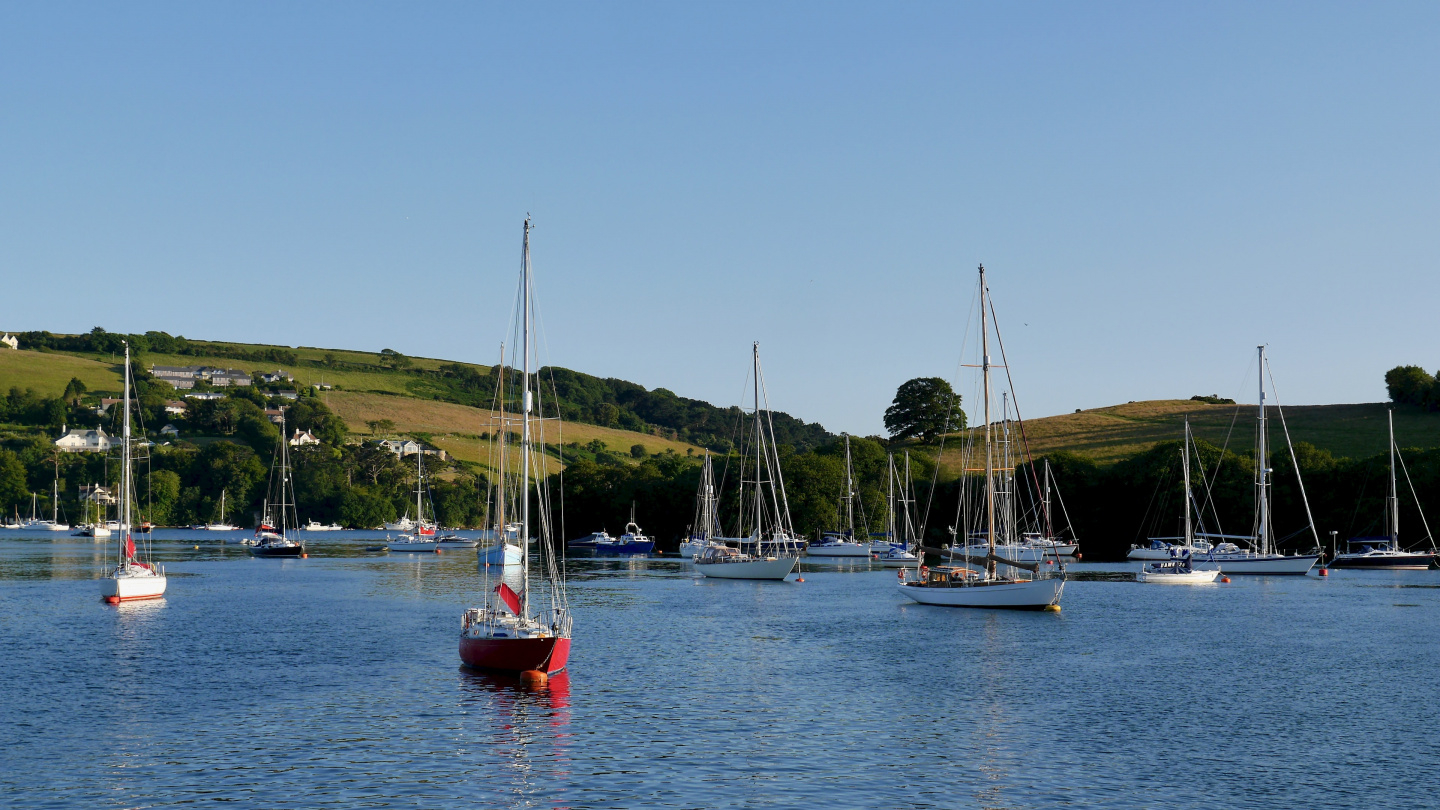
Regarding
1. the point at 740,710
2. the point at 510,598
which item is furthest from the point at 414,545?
the point at 740,710

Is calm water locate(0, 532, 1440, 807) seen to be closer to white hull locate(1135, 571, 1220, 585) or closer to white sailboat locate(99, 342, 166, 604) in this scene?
white sailboat locate(99, 342, 166, 604)

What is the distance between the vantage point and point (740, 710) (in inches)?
1487

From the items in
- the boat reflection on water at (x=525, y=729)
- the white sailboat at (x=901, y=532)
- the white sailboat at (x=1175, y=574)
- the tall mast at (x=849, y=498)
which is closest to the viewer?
the boat reflection on water at (x=525, y=729)

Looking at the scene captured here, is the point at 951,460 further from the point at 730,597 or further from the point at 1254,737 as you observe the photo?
the point at 1254,737

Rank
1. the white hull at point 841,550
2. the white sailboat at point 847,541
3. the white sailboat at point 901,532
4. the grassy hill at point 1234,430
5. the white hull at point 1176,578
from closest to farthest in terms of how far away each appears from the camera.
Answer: the white hull at point 1176,578 < the white sailboat at point 901,532 < the white hull at point 841,550 < the white sailboat at point 847,541 < the grassy hill at point 1234,430

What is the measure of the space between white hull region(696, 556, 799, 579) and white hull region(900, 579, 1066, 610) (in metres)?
25.6

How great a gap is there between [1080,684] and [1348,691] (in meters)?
8.98

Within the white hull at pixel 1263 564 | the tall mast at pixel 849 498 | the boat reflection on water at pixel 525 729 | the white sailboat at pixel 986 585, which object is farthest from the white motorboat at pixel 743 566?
the boat reflection on water at pixel 525 729

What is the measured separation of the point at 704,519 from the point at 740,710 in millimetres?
113726

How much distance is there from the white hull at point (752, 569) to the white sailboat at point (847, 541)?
126 feet

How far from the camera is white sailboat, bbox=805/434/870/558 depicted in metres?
142

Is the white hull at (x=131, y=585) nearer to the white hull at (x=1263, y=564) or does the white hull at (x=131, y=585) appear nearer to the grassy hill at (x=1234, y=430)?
the white hull at (x=1263, y=564)

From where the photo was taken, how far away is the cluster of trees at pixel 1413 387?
170125mm

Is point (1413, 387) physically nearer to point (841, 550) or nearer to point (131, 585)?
point (841, 550)
